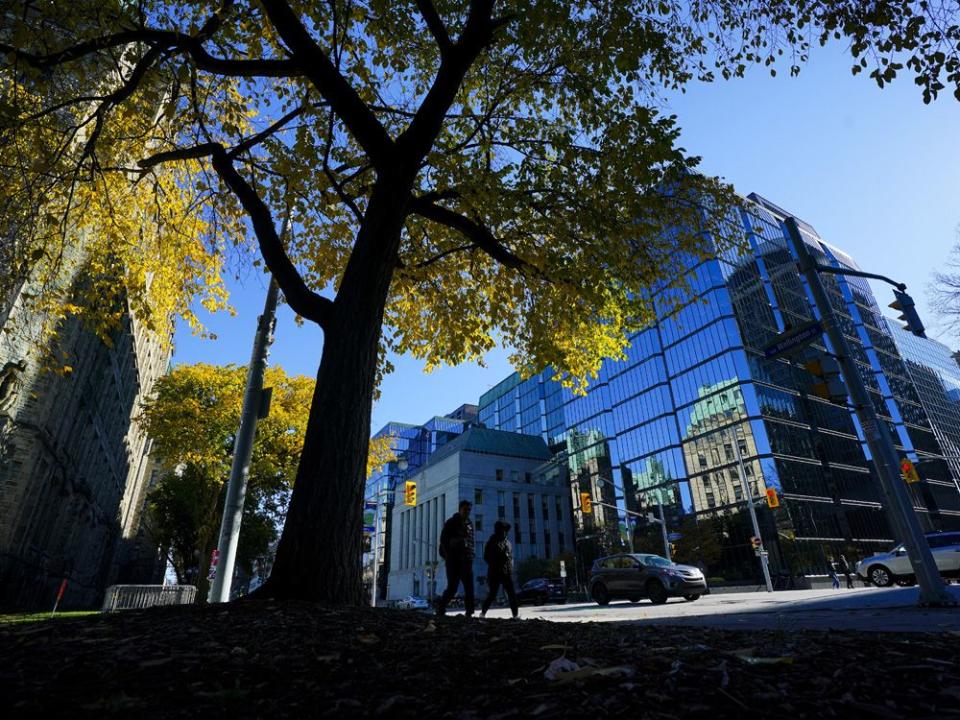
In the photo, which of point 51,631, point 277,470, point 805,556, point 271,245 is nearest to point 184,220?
point 271,245

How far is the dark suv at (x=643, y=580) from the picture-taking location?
1811 centimetres

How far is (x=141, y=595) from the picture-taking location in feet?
62.7

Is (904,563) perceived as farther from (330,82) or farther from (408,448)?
(408,448)

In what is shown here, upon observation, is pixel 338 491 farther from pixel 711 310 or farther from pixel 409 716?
pixel 711 310

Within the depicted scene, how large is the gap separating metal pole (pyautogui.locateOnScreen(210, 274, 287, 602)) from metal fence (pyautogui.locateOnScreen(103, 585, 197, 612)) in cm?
1173

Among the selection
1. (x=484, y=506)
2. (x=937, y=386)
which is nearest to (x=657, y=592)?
(x=484, y=506)

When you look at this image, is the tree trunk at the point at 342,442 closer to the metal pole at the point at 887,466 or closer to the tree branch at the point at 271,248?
the tree branch at the point at 271,248

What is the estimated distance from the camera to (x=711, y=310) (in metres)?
57.7

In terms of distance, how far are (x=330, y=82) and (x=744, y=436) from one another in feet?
181

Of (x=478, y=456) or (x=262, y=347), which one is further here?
(x=478, y=456)

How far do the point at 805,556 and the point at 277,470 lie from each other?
154 ft

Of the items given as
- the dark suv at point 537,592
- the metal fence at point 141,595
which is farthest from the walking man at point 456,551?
the dark suv at point 537,592

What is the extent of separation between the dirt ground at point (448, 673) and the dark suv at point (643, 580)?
50.7 feet

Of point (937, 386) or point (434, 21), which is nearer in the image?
point (434, 21)
